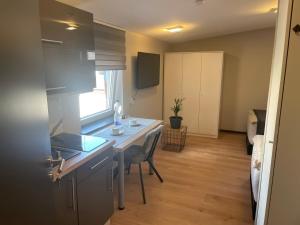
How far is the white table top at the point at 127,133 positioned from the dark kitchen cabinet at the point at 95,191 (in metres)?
0.27

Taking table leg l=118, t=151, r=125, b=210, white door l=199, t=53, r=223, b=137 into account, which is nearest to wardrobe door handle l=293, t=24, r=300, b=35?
table leg l=118, t=151, r=125, b=210

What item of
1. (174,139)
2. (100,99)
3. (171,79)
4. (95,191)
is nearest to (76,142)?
(95,191)

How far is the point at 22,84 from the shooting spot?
3.29ft

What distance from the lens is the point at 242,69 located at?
516cm

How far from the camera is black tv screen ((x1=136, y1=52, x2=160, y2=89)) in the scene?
3.78m

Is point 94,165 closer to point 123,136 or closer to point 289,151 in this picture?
point 123,136

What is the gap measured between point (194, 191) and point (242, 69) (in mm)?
3362

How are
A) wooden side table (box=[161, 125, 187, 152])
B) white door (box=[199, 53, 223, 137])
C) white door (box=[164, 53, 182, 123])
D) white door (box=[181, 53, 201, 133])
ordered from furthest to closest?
white door (box=[164, 53, 182, 123]) → white door (box=[181, 53, 201, 133]) → white door (box=[199, 53, 223, 137]) → wooden side table (box=[161, 125, 187, 152])

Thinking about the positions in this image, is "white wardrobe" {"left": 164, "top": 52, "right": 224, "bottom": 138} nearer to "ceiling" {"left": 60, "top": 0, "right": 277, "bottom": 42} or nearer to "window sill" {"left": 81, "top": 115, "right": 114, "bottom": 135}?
"ceiling" {"left": 60, "top": 0, "right": 277, "bottom": 42}

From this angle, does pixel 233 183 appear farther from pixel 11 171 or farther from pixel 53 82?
pixel 11 171

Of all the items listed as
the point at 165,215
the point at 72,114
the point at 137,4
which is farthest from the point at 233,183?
the point at 137,4

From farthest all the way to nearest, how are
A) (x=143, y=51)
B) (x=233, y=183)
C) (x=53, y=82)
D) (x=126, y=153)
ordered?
(x=143, y=51)
(x=233, y=183)
(x=126, y=153)
(x=53, y=82)

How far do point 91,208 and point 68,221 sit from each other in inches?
10.3

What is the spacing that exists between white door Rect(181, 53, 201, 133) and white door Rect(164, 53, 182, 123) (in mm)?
109
